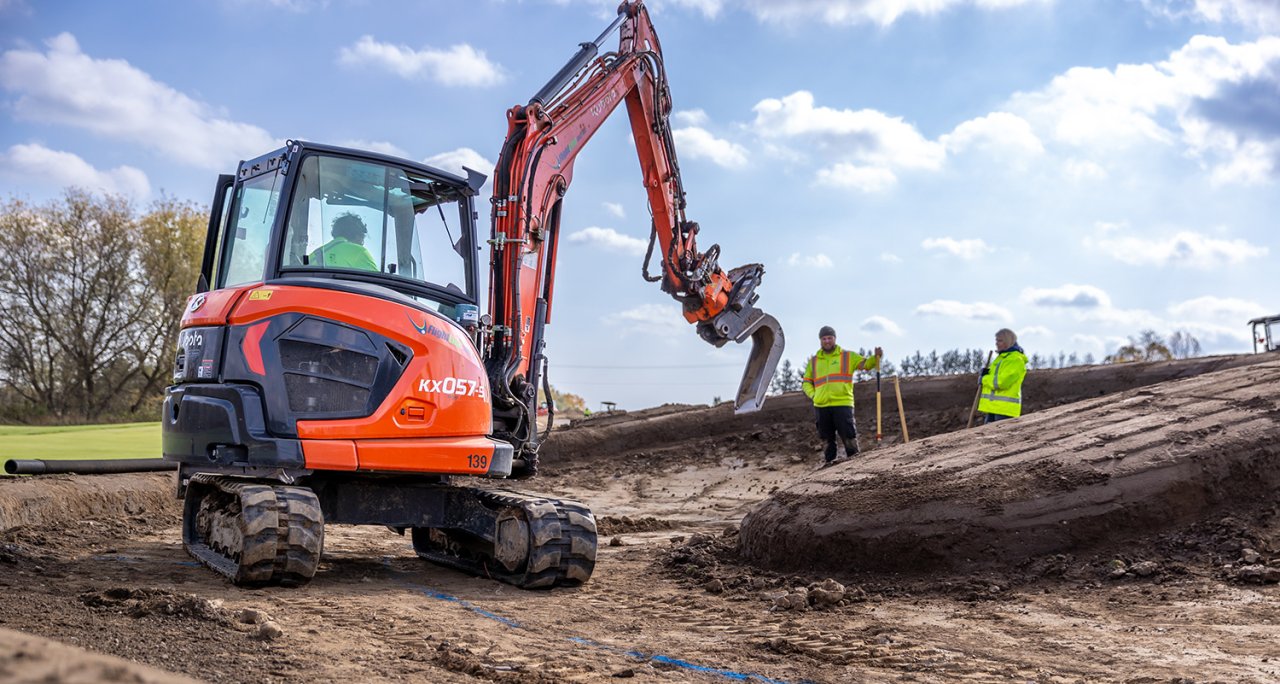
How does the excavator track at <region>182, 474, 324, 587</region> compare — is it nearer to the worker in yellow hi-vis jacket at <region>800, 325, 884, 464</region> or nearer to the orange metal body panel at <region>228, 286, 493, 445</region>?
the orange metal body panel at <region>228, 286, 493, 445</region>

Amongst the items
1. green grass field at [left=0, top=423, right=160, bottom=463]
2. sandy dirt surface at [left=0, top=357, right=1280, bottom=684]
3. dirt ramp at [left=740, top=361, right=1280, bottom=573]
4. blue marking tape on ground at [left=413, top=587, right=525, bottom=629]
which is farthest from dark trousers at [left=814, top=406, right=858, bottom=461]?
green grass field at [left=0, top=423, right=160, bottom=463]

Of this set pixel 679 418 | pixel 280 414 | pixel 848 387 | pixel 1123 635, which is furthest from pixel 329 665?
pixel 679 418

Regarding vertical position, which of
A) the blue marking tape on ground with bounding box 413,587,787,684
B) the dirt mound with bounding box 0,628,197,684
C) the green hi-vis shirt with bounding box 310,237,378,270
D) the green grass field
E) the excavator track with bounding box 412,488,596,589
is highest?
the green hi-vis shirt with bounding box 310,237,378,270

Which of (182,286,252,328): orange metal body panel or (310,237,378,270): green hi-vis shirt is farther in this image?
(310,237,378,270): green hi-vis shirt

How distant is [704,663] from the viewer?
477 cm

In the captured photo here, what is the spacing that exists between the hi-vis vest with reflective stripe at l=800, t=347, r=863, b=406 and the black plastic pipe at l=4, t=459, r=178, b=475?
7667 mm

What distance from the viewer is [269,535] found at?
20.5 ft

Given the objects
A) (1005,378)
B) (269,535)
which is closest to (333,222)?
(269,535)

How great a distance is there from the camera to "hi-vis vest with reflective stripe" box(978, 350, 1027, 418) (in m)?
11.5

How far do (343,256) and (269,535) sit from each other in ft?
6.39

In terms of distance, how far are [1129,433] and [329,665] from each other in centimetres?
624

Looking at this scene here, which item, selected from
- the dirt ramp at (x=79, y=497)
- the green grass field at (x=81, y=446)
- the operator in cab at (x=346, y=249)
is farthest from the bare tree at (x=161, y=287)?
the operator in cab at (x=346, y=249)

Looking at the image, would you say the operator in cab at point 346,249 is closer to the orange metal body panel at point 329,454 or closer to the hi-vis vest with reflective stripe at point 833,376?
the orange metal body panel at point 329,454

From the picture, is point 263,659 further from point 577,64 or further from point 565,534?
point 577,64
